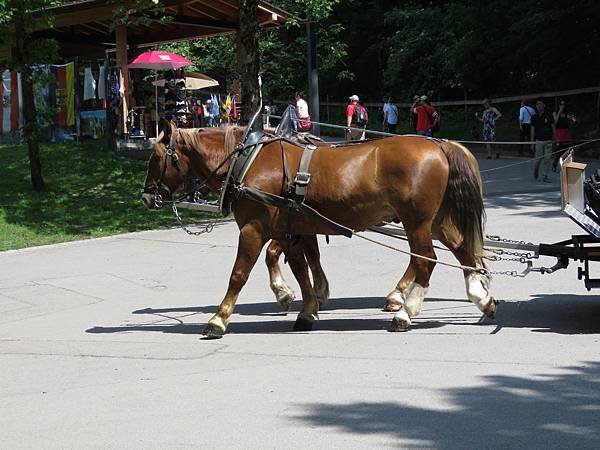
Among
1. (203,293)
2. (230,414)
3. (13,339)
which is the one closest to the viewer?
(230,414)

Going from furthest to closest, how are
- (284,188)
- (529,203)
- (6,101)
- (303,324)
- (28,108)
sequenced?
(6,101) → (28,108) → (529,203) → (303,324) → (284,188)

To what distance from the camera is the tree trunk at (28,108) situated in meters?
18.7

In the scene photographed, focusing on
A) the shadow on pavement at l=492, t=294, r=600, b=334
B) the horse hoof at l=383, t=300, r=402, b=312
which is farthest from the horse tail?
the horse hoof at l=383, t=300, r=402, b=312

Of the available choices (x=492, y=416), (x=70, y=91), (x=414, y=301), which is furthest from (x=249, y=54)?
(x=492, y=416)

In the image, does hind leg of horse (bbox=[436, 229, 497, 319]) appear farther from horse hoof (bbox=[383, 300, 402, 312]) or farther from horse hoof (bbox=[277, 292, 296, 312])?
horse hoof (bbox=[277, 292, 296, 312])

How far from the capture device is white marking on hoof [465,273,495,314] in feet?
29.1

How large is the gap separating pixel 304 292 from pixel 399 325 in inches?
40.9

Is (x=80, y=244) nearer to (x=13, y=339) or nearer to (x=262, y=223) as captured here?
(x=13, y=339)

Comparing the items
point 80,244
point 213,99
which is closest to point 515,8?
point 213,99

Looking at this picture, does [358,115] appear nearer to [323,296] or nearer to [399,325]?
[323,296]

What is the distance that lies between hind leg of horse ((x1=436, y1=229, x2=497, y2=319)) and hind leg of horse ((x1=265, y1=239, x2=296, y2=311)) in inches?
73.0

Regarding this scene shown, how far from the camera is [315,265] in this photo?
9.92 meters

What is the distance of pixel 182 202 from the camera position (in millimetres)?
9773

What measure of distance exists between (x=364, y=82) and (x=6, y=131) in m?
23.4
